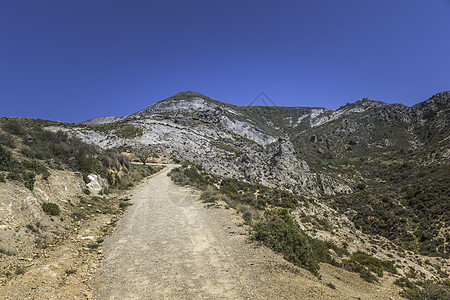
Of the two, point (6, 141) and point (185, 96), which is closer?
point (6, 141)

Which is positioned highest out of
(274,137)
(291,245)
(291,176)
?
(274,137)

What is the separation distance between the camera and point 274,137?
11988cm

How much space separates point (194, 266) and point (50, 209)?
7593 millimetres

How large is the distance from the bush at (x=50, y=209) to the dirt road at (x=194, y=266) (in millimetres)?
2876

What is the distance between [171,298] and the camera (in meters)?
→ 4.96

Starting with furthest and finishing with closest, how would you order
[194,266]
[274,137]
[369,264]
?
1. [274,137]
2. [369,264]
3. [194,266]

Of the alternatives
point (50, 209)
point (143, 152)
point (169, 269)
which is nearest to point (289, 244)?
point (169, 269)

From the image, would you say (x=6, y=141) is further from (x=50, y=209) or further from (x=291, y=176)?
(x=291, y=176)

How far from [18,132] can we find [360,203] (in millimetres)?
48940

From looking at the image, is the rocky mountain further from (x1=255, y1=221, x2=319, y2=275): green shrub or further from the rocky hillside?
(x1=255, y1=221, x2=319, y2=275): green shrub

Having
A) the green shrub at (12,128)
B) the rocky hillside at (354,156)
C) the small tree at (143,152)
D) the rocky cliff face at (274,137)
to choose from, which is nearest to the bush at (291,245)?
the green shrub at (12,128)

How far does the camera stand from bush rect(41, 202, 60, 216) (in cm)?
907

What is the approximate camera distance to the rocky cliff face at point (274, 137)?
40.1m

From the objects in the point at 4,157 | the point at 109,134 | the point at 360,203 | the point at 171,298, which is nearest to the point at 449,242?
the point at 360,203
